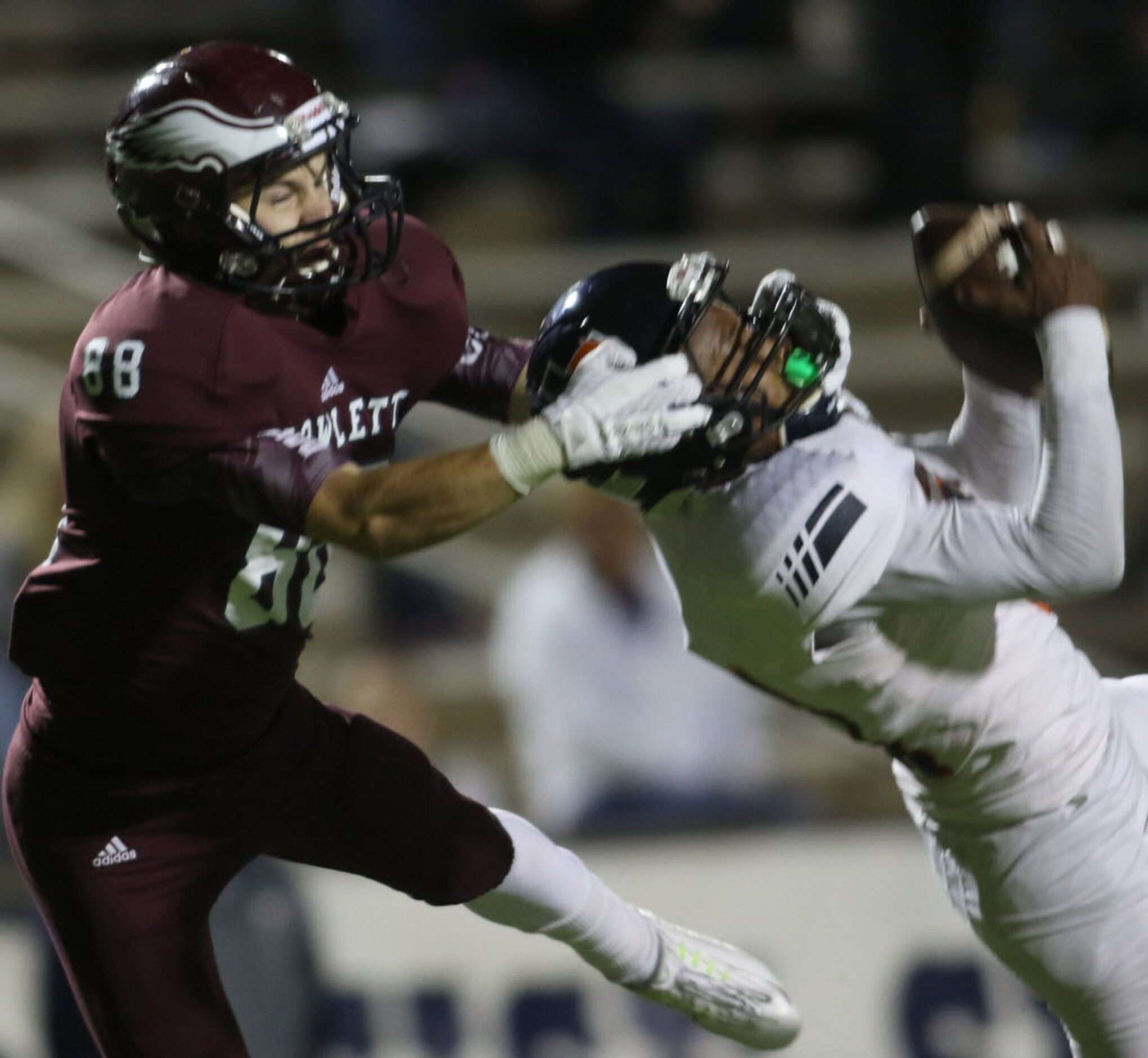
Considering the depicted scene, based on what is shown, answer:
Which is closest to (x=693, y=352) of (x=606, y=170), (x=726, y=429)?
(x=726, y=429)

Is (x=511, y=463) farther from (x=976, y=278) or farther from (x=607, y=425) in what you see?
(x=976, y=278)

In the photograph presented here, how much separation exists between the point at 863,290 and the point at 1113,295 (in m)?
0.80

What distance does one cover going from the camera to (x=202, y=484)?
209 centimetres

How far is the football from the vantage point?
7.19 ft

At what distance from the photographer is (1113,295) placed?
5.95 meters

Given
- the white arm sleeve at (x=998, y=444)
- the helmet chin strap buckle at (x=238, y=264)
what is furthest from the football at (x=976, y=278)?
the helmet chin strap buckle at (x=238, y=264)

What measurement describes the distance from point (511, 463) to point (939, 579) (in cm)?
48

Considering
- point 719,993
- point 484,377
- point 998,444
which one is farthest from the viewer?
point 719,993

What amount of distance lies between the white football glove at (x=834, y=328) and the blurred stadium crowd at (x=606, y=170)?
2.07 m

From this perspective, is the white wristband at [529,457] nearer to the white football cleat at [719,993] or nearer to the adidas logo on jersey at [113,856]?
the adidas logo on jersey at [113,856]

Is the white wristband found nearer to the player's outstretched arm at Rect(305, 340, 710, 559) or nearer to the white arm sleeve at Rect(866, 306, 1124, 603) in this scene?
the player's outstretched arm at Rect(305, 340, 710, 559)

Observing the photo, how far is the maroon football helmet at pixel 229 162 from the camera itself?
7.06ft

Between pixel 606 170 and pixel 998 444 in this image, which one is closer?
pixel 998 444

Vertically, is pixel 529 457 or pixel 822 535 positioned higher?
pixel 529 457
